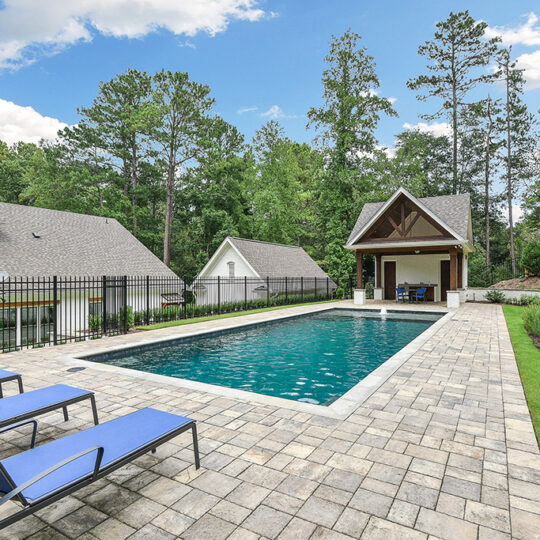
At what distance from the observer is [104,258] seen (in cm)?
1967

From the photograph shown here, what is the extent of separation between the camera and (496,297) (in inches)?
820

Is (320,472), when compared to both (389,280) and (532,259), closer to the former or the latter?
(389,280)

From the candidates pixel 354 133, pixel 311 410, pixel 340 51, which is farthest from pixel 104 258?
pixel 340 51

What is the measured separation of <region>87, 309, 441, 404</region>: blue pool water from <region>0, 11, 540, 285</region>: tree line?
1728cm

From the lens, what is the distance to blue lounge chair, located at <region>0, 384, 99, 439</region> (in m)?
3.21

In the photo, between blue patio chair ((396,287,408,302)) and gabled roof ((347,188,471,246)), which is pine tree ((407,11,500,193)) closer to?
gabled roof ((347,188,471,246))

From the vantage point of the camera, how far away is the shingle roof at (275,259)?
23.1 metres

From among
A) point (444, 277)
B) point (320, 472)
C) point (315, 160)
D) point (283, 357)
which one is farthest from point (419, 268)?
point (320, 472)

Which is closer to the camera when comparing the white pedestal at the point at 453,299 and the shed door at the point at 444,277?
the white pedestal at the point at 453,299

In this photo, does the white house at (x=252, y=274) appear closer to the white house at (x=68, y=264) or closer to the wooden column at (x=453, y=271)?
the white house at (x=68, y=264)

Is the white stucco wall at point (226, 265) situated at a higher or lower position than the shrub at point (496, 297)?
higher

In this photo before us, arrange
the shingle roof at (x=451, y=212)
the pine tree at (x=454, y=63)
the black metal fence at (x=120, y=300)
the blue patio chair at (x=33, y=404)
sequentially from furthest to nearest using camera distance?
the pine tree at (x=454, y=63)
the shingle roof at (x=451, y=212)
the black metal fence at (x=120, y=300)
the blue patio chair at (x=33, y=404)

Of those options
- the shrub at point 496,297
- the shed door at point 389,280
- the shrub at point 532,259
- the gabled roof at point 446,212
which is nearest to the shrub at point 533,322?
the gabled roof at point 446,212

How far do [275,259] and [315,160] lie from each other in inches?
519
